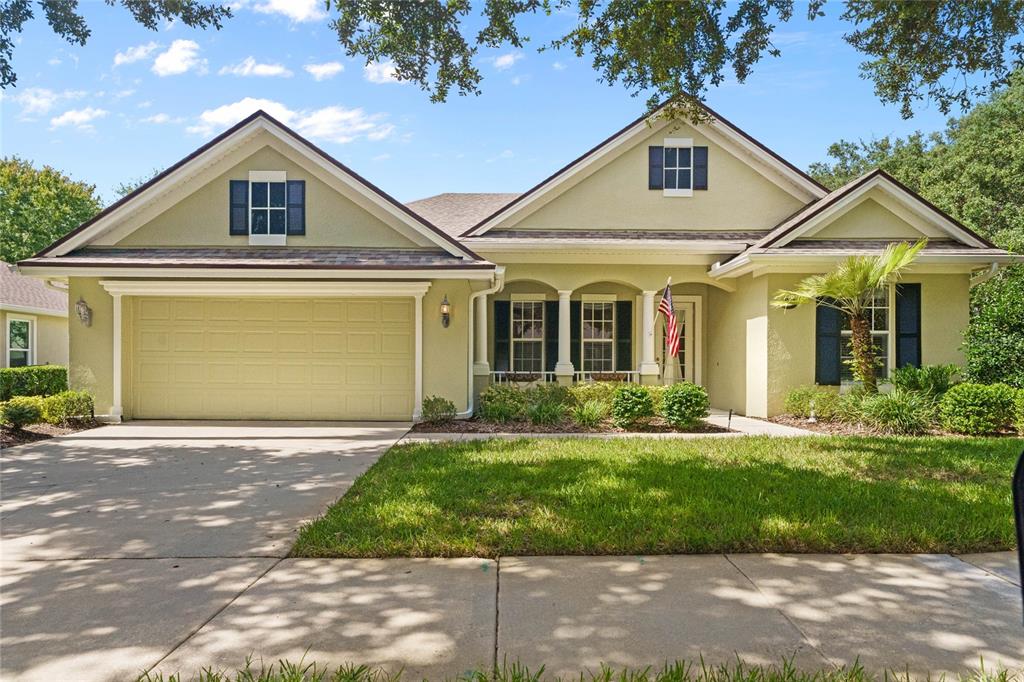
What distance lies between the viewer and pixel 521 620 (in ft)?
10.3

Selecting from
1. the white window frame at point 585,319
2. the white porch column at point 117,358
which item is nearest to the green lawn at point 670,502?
the white window frame at point 585,319

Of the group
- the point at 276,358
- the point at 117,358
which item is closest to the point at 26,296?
the point at 117,358

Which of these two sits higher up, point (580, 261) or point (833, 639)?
point (580, 261)

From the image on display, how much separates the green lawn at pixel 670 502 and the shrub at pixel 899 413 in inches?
68.5

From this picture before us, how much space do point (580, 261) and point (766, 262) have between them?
12.5 feet

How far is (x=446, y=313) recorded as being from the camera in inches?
424

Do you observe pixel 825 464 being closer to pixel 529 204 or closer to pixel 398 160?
pixel 529 204

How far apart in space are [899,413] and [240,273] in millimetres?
11822

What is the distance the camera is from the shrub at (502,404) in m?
10.7

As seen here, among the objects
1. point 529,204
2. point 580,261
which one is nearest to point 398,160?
point 529,204

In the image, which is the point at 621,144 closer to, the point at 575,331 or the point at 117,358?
the point at 575,331

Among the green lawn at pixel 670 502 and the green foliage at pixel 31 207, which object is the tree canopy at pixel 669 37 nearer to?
the green lawn at pixel 670 502

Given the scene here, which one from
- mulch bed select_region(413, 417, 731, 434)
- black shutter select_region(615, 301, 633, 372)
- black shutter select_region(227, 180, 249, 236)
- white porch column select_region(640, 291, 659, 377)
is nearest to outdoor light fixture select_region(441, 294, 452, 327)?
mulch bed select_region(413, 417, 731, 434)

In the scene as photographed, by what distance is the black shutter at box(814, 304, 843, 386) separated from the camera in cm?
1124
